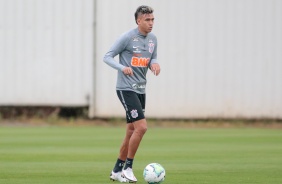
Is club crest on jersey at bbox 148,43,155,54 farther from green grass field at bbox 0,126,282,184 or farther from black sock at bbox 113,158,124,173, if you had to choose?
green grass field at bbox 0,126,282,184

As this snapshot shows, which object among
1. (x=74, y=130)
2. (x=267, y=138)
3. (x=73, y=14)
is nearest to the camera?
(x=267, y=138)

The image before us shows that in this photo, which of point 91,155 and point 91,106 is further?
point 91,106

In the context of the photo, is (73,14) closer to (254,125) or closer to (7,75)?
(7,75)

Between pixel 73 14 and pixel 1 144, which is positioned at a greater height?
pixel 73 14

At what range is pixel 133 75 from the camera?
12250 mm

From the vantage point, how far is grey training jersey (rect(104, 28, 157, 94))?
12.3 meters

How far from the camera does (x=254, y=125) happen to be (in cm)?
2709

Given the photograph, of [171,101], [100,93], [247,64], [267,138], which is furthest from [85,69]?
[267,138]

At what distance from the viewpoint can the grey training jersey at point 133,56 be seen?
12.3 m

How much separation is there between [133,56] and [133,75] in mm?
284

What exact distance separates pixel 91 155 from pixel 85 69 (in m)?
10.8

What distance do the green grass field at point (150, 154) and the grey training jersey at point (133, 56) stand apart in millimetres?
1355

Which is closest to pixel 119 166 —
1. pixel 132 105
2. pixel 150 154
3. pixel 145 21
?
pixel 132 105

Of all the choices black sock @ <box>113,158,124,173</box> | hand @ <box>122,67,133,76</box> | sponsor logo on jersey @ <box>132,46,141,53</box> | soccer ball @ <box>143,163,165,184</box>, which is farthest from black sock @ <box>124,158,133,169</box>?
sponsor logo on jersey @ <box>132,46,141,53</box>
